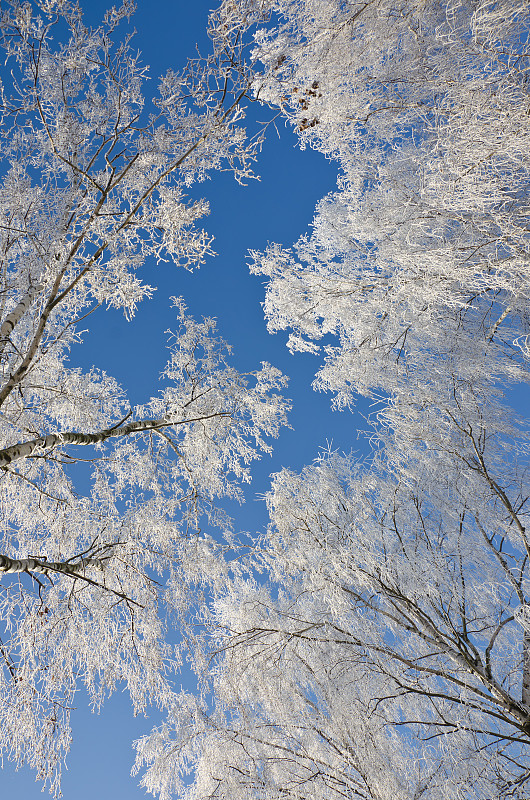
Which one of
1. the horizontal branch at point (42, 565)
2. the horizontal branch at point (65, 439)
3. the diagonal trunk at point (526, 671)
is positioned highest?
the horizontal branch at point (65, 439)

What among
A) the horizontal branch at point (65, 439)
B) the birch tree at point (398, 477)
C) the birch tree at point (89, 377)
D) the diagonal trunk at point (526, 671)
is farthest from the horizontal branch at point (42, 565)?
the diagonal trunk at point (526, 671)

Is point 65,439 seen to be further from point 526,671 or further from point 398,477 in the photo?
point 526,671

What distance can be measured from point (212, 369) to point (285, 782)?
14.5 ft

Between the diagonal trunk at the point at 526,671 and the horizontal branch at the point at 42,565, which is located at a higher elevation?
the horizontal branch at the point at 42,565

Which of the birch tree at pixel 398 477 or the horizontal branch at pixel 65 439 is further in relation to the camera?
the birch tree at pixel 398 477

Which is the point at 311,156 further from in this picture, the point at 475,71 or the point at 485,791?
the point at 485,791

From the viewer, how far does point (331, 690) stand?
15.0ft

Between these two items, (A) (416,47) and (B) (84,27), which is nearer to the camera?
(B) (84,27)

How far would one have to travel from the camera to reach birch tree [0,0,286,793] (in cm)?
354

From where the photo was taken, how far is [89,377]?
481 centimetres

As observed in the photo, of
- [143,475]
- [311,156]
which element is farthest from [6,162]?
[311,156]

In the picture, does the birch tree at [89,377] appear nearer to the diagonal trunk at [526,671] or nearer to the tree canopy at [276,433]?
the tree canopy at [276,433]

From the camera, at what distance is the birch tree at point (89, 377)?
139 inches

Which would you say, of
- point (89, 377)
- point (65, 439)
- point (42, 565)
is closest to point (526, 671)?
point (42, 565)
